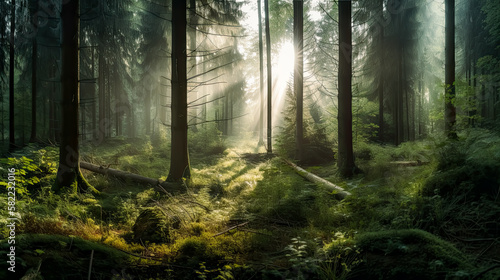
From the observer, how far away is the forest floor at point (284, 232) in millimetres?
2738

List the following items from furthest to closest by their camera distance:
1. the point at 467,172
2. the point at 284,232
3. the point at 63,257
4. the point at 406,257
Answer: the point at 284,232 < the point at 467,172 < the point at 406,257 < the point at 63,257

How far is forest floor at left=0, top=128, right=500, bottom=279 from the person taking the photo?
2.74 meters

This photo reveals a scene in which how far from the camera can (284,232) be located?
4.61 m

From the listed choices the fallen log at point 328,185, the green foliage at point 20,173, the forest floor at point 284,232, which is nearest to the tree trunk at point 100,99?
the forest floor at point 284,232

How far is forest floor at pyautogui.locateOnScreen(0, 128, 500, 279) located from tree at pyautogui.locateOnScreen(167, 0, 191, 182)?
114 centimetres

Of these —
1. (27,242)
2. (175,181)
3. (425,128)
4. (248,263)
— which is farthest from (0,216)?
(425,128)

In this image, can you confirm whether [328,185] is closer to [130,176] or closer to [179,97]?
[179,97]

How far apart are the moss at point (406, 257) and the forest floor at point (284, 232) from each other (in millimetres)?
11

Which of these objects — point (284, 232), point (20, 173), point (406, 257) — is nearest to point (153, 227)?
point (284, 232)

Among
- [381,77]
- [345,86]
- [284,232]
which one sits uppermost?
[381,77]

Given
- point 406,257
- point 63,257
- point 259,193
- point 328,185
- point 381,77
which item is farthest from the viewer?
point 381,77

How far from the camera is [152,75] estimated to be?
74.7 feet

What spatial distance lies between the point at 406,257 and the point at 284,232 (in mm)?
2137

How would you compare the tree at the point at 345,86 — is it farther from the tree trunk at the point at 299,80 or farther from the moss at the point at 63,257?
the moss at the point at 63,257
